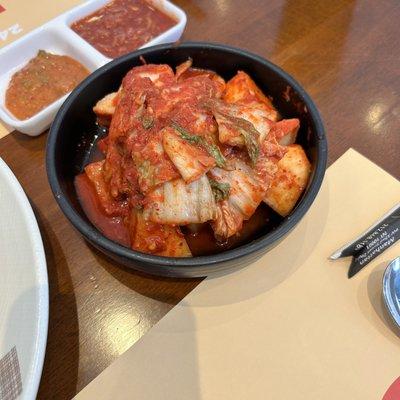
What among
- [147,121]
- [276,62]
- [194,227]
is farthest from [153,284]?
[276,62]

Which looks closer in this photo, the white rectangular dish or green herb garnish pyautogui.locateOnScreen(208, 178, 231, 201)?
green herb garnish pyautogui.locateOnScreen(208, 178, 231, 201)

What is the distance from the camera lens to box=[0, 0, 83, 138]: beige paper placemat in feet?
6.18

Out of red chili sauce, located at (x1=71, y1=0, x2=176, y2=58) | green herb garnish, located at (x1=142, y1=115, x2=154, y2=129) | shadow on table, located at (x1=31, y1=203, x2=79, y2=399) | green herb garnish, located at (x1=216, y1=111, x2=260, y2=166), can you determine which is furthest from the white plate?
red chili sauce, located at (x1=71, y1=0, x2=176, y2=58)

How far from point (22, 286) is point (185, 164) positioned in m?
0.57

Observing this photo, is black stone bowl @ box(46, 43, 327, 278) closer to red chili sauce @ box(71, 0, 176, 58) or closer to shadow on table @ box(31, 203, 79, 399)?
shadow on table @ box(31, 203, 79, 399)

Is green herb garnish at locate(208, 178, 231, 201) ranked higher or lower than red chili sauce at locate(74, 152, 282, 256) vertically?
higher

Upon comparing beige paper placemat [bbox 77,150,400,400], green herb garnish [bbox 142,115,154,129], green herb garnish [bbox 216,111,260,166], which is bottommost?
beige paper placemat [bbox 77,150,400,400]

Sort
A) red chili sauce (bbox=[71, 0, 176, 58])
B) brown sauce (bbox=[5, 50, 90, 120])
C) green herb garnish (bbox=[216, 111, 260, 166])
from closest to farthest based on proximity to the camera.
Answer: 1. green herb garnish (bbox=[216, 111, 260, 166])
2. brown sauce (bbox=[5, 50, 90, 120])
3. red chili sauce (bbox=[71, 0, 176, 58])

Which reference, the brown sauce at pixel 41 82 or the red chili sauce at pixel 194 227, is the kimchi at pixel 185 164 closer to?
the red chili sauce at pixel 194 227

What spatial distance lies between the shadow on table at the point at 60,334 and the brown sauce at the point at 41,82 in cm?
58

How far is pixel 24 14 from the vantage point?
1942 mm

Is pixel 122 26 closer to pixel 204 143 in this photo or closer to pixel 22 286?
pixel 204 143

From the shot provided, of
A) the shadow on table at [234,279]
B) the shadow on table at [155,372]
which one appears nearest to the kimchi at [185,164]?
the shadow on table at [234,279]

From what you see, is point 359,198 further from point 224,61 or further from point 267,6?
point 267,6
